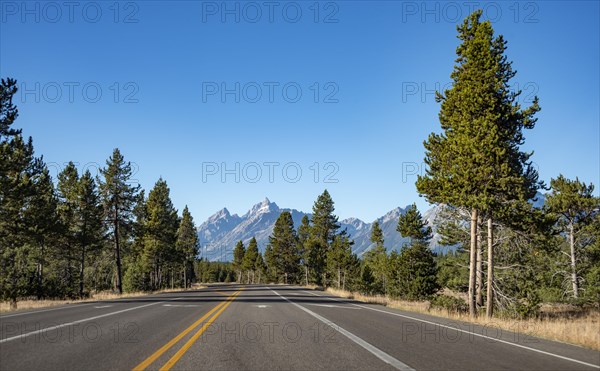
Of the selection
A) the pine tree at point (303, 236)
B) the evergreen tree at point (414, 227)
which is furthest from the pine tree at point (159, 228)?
the evergreen tree at point (414, 227)

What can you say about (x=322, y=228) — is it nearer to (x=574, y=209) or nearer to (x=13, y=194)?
(x=574, y=209)

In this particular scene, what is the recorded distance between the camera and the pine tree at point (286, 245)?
8538 centimetres

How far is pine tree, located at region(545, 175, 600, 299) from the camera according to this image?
33438 mm

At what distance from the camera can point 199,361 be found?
21.6 ft

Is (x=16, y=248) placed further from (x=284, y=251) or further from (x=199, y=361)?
(x=284, y=251)

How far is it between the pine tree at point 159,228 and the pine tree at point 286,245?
2557 centimetres

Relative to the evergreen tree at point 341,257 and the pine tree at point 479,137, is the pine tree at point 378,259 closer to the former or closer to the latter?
the evergreen tree at point 341,257

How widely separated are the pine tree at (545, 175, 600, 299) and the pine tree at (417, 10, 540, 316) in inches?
549

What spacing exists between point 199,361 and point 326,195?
2657 inches

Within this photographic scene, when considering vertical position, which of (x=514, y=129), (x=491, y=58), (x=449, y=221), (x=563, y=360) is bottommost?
(x=563, y=360)

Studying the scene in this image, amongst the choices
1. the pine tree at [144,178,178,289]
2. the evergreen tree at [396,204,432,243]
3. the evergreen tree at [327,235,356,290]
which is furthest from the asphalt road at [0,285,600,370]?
the evergreen tree at [327,235,356,290]

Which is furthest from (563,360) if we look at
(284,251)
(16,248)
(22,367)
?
(284,251)

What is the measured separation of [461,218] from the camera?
80.8 feet

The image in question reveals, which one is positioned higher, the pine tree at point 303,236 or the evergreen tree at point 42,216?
the evergreen tree at point 42,216
